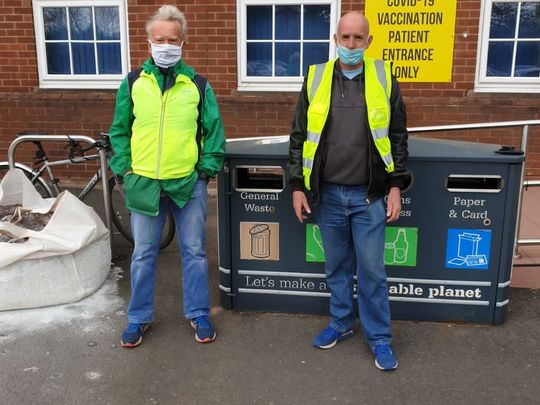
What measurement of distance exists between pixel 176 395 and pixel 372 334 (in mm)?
1121

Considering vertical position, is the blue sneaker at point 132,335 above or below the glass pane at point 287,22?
below

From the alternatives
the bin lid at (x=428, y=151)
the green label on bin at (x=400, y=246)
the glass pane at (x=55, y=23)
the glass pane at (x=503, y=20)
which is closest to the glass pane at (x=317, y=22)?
the glass pane at (x=503, y=20)

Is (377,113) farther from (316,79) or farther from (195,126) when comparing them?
(195,126)

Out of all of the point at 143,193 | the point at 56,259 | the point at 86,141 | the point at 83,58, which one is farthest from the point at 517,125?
the point at 83,58

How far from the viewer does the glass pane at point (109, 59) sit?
736 centimetres

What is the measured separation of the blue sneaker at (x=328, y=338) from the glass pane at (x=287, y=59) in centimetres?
445

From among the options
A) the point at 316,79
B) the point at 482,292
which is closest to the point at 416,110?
the point at 482,292

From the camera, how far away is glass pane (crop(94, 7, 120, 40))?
23.7ft

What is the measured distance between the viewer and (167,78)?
3146mm

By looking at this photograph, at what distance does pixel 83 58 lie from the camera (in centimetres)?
744

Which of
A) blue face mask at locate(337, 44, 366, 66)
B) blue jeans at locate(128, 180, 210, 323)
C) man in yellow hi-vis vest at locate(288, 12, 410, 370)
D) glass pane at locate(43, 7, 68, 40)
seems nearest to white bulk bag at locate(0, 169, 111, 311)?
blue jeans at locate(128, 180, 210, 323)

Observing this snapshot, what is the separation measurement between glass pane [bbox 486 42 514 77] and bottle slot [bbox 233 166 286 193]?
4495 millimetres

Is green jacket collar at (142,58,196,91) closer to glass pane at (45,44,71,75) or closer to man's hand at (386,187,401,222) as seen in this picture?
man's hand at (386,187,401,222)

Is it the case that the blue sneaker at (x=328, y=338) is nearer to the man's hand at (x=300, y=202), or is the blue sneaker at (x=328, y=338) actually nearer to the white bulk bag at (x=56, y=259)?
the man's hand at (x=300, y=202)
